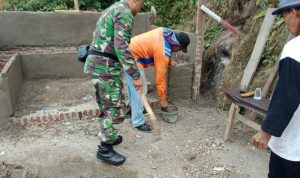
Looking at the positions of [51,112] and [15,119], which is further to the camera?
[51,112]

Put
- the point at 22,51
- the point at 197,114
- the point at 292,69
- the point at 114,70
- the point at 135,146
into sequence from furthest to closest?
the point at 22,51 < the point at 197,114 < the point at 135,146 < the point at 114,70 < the point at 292,69

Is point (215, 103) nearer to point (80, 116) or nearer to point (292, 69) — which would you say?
point (80, 116)

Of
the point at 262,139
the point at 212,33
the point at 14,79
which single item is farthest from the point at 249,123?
the point at 14,79

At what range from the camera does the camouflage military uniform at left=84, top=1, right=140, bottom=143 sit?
3.25 m

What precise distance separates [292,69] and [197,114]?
3.73 metres

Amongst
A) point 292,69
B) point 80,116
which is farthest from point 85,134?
point 292,69

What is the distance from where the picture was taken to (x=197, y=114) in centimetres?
548

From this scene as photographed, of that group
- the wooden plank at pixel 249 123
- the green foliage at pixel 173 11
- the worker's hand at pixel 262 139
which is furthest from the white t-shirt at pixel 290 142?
the green foliage at pixel 173 11

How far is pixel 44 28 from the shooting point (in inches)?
265

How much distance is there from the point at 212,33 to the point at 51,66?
3335mm

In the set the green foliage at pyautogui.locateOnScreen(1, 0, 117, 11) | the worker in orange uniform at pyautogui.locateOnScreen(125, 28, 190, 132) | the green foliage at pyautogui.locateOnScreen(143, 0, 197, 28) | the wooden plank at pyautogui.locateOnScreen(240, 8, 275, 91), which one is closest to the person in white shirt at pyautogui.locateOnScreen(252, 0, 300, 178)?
the wooden plank at pyautogui.locateOnScreen(240, 8, 275, 91)

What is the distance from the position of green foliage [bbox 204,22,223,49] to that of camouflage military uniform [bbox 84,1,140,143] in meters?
3.38

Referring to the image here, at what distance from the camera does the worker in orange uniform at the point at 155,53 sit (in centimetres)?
461

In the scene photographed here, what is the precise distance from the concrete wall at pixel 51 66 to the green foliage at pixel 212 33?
8.66 ft
